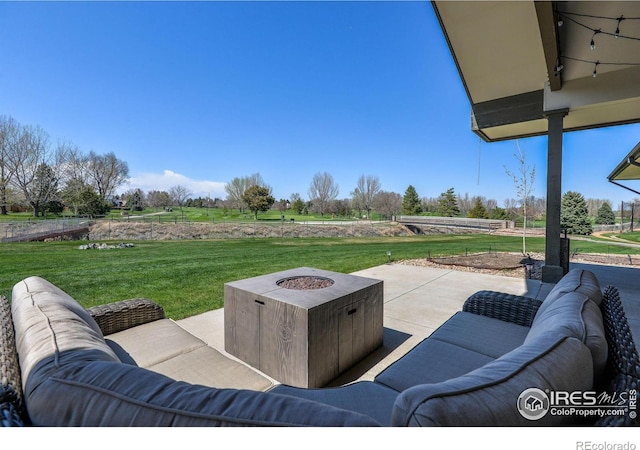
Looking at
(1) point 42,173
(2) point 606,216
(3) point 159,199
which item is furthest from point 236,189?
(2) point 606,216

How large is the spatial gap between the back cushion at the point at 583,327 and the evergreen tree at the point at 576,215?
25576 millimetres

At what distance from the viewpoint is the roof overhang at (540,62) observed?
3203 millimetres

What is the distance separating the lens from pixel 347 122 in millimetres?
25219

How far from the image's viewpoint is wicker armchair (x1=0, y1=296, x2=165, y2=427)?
741mm

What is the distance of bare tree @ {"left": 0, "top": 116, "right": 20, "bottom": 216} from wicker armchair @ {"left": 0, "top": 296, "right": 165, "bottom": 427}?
2525 cm

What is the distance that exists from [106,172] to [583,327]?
45170 millimetres

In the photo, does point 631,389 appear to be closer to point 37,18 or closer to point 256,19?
point 256,19

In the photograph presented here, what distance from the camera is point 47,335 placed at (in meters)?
1.10

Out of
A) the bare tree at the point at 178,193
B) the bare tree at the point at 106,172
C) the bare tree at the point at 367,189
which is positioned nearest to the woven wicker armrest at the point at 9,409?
the bare tree at the point at 106,172

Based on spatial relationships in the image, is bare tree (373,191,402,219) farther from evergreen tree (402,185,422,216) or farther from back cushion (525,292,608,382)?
back cushion (525,292,608,382)

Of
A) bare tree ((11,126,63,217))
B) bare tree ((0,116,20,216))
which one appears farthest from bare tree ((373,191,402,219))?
bare tree ((0,116,20,216))

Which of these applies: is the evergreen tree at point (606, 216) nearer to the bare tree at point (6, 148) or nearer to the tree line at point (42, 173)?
the tree line at point (42, 173)

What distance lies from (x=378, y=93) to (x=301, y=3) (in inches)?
462
